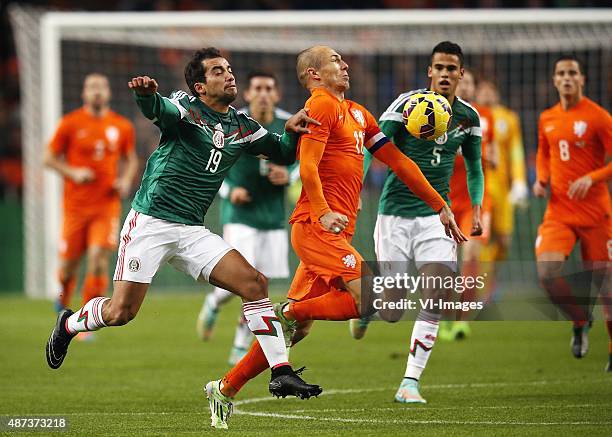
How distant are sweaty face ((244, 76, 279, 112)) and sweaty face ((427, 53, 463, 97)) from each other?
2.85m

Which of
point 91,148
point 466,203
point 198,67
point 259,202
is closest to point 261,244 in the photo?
point 259,202

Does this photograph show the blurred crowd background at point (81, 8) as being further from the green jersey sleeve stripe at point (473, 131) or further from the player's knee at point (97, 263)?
the green jersey sleeve stripe at point (473, 131)

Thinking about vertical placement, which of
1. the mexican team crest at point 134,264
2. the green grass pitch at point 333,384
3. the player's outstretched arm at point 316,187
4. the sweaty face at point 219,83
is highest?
the sweaty face at point 219,83

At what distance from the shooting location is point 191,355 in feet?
37.0

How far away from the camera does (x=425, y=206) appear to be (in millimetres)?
8664

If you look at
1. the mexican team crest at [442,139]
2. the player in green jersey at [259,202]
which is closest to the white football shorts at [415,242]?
the mexican team crest at [442,139]

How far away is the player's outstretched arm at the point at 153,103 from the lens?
6.68 m

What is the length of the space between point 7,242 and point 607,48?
401 inches

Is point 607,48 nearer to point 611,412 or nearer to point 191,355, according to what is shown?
point 191,355

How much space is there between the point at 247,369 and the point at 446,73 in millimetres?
2675

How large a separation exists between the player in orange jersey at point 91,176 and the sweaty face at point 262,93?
9.41ft

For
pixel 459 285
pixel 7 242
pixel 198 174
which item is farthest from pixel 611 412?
pixel 7 242

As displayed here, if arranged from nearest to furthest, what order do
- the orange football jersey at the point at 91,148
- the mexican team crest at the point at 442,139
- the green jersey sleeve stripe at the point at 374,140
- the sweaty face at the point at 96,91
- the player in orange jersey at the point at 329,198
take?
1. the player in orange jersey at the point at 329,198
2. the green jersey sleeve stripe at the point at 374,140
3. the mexican team crest at the point at 442,139
4. the sweaty face at the point at 96,91
5. the orange football jersey at the point at 91,148

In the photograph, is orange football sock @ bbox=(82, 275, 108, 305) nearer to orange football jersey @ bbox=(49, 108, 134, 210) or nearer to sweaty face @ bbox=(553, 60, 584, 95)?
orange football jersey @ bbox=(49, 108, 134, 210)
